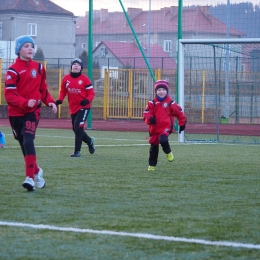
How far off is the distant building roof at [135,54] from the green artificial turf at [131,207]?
1309 cm

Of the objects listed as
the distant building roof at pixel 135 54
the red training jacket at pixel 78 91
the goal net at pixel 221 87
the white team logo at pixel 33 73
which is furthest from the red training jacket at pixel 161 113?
the distant building roof at pixel 135 54

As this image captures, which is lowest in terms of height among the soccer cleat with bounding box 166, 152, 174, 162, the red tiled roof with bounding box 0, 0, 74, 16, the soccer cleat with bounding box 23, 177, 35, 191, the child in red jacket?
the soccer cleat with bounding box 23, 177, 35, 191

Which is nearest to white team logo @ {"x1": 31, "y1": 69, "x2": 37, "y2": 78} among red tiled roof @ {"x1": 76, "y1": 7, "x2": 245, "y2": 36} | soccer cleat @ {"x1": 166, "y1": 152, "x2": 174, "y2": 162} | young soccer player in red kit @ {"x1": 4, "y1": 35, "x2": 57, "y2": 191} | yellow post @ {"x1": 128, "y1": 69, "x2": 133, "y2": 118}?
young soccer player in red kit @ {"x1": 4, "y1": 35, "x2": 57, "y2": 191}

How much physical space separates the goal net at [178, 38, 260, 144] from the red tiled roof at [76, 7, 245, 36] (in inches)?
55.8

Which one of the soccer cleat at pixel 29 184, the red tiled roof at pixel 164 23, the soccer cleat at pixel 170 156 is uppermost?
the red tiled roof at pixel 164 23

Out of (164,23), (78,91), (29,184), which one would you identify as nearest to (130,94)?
(164,23)

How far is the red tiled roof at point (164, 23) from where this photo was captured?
66.7 feet

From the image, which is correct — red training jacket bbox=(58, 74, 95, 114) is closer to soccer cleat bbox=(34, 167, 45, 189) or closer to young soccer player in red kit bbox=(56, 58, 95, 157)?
young soccer player in red kit bbox=(56, 58, 95, 157)

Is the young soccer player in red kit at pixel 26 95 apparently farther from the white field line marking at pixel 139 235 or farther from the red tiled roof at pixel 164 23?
the red tiled roof at pixel 164 23

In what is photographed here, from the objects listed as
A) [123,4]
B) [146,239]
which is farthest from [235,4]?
[146,239]

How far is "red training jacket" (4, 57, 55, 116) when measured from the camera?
316 inches

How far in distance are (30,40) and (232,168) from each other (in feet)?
13.1

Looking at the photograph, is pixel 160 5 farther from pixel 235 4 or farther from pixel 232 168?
pixel 232 168

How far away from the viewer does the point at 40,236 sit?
220 inches
